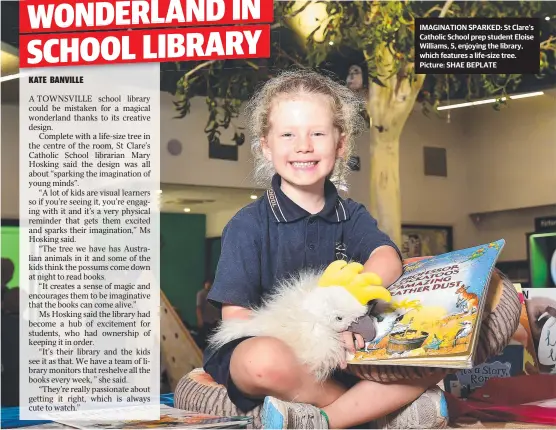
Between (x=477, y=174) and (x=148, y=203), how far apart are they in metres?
0.59

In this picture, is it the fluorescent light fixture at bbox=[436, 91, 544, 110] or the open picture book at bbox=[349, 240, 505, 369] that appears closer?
the open picture book at bbox=[349, 240, 505, 369]

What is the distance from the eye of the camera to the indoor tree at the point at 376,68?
4.09ft

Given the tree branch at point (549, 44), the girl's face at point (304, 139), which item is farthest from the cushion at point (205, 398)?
the tree branch at point (549, 44)

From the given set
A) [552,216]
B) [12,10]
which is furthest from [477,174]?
[12,10]

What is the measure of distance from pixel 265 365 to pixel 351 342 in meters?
0.11

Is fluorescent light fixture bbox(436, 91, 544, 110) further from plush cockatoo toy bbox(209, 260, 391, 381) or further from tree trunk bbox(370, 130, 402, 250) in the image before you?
plush cockatoo toy bbox(209, 260, 391, 381)

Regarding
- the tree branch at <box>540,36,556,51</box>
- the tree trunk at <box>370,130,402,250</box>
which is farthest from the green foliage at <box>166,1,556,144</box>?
the tree trunk at <box>370,130,402,250</box>

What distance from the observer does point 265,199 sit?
109 cm

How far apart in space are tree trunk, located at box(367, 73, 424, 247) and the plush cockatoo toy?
392 millimetres

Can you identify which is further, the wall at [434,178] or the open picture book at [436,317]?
the wall at [434,178]

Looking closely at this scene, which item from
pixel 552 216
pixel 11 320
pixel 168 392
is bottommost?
pixel 168 392

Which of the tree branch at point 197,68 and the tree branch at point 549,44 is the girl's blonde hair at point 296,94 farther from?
the tree branch at point 549,44

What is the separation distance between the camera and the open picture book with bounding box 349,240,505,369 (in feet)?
2.75

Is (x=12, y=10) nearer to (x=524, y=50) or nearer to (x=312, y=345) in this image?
(x=312, y=345)
